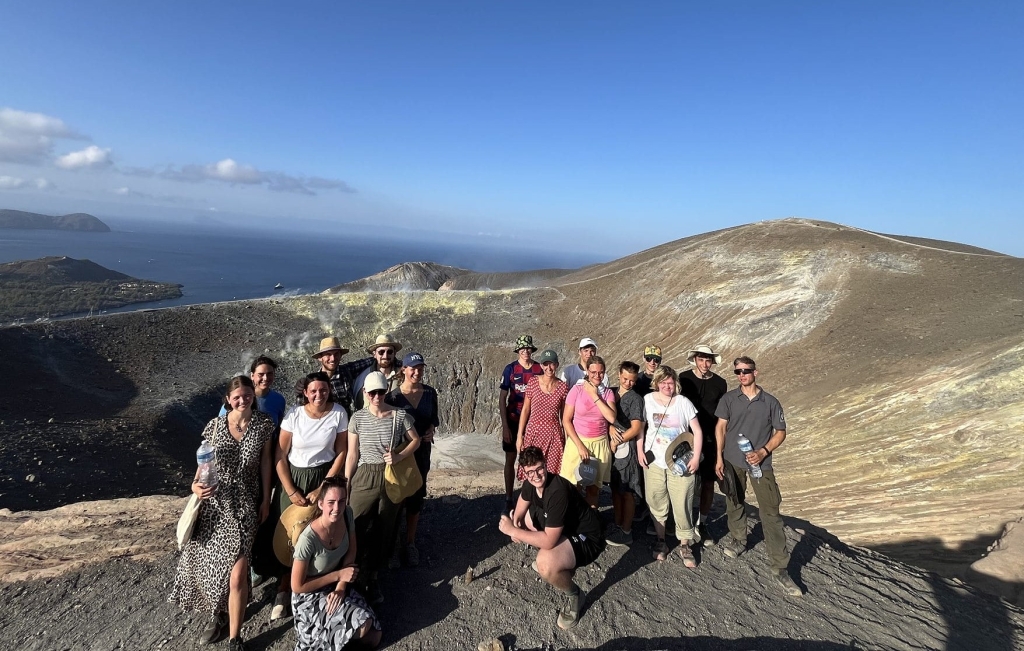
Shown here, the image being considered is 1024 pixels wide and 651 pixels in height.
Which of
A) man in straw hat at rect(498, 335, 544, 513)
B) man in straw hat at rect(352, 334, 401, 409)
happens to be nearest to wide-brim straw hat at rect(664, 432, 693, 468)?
man in straw hat at rect(498, 335, 544, 513)

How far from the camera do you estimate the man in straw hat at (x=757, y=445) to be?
211 inches

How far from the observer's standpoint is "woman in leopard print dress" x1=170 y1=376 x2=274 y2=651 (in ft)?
13.9

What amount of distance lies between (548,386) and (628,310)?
23.9m

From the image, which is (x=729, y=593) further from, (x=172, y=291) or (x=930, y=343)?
(x=172, y=291)

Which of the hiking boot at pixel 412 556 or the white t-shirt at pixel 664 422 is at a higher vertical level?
the white t-shirt at pixel 664 422

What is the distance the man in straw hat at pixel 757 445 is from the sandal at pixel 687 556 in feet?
2.85

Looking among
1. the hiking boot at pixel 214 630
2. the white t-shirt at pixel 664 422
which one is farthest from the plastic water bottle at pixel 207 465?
the white t-shirt at pixel 664 422

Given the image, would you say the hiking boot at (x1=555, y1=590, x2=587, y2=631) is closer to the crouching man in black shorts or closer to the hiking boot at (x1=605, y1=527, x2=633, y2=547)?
the crouching man in black shorts

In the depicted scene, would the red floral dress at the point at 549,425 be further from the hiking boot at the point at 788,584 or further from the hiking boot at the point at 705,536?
the hiking boot at the point at 788,584

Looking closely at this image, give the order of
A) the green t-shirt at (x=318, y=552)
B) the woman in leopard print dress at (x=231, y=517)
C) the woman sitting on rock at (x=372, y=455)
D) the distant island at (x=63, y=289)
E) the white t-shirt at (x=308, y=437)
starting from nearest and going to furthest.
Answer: the green t-shirt at (x=318, y=552) < the woman in leopard print dress at (x=231, y=517) < the white t-shirt at (x=308, y=437) < the woman sitting on rock at (x=372, y=455) < the distant island at (x=63, y=289)

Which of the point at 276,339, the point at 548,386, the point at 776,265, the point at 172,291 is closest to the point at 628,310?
the point at 776,265

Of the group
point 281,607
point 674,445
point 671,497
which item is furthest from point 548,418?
point 281,607

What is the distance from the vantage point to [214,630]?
4.30 metres

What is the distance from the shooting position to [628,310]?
28.7m
